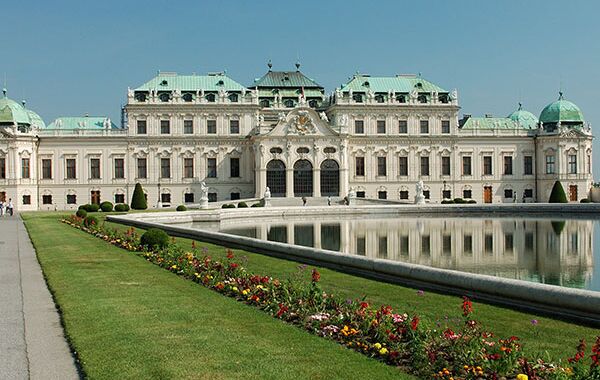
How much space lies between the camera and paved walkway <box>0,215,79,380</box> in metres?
8.86

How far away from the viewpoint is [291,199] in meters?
66.8

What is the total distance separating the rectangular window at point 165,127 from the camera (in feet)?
234

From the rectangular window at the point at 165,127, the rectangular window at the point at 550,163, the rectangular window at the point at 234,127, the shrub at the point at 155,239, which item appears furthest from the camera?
the rectangular window at the point at 550,163

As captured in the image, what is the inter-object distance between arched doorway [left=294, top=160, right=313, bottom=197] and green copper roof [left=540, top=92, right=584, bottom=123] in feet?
93.0

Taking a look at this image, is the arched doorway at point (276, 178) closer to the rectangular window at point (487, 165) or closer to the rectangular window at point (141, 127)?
the rectangular window at point (141, 127)

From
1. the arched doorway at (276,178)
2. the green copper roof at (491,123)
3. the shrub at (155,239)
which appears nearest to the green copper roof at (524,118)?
the green copper roof at (491,123)

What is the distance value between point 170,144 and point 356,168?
774 inches

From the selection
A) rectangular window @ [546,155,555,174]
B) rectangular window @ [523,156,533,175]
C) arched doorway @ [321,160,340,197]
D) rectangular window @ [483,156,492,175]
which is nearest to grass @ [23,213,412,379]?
arched doorway @ [321,160,340,197]

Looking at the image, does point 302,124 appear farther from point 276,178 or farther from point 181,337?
point 181,337

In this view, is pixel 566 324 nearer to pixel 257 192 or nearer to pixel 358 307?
pixel 358 307

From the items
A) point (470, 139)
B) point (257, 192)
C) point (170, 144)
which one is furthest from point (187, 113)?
point (470, 139)

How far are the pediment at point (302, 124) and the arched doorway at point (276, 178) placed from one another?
3.11 metres

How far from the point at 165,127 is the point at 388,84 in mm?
24505

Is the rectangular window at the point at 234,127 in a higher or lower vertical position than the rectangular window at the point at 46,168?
higher
